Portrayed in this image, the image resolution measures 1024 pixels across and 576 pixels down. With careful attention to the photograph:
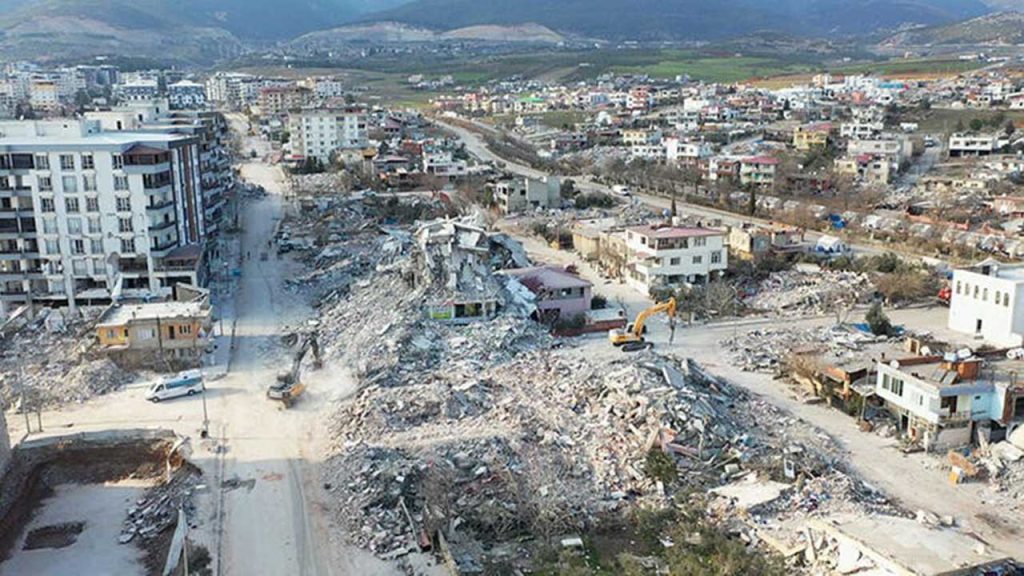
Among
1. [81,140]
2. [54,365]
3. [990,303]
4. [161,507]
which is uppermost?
[81,140]

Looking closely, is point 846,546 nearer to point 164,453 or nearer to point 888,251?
point 164,453

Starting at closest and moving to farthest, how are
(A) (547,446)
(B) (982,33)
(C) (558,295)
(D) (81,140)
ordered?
1. (A) (547,446)
2. (C) (558,295)
3. (D) (81,140)
4. (B) (982,33)

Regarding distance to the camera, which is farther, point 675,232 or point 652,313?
point 675,232

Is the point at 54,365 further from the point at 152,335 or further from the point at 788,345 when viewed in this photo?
the point at 788,345

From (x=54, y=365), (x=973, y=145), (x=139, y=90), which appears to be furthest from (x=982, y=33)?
(x=54, y=365)

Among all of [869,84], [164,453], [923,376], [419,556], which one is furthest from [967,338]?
[869,84]

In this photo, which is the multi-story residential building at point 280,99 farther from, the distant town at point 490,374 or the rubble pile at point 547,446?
the rubble pile at point 547,446

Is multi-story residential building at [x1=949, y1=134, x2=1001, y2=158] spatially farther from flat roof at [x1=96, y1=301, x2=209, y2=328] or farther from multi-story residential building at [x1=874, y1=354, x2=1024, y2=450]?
flat roof at [x1=96, y1=301, x2=209, y2=328]

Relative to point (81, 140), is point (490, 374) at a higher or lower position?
lower
